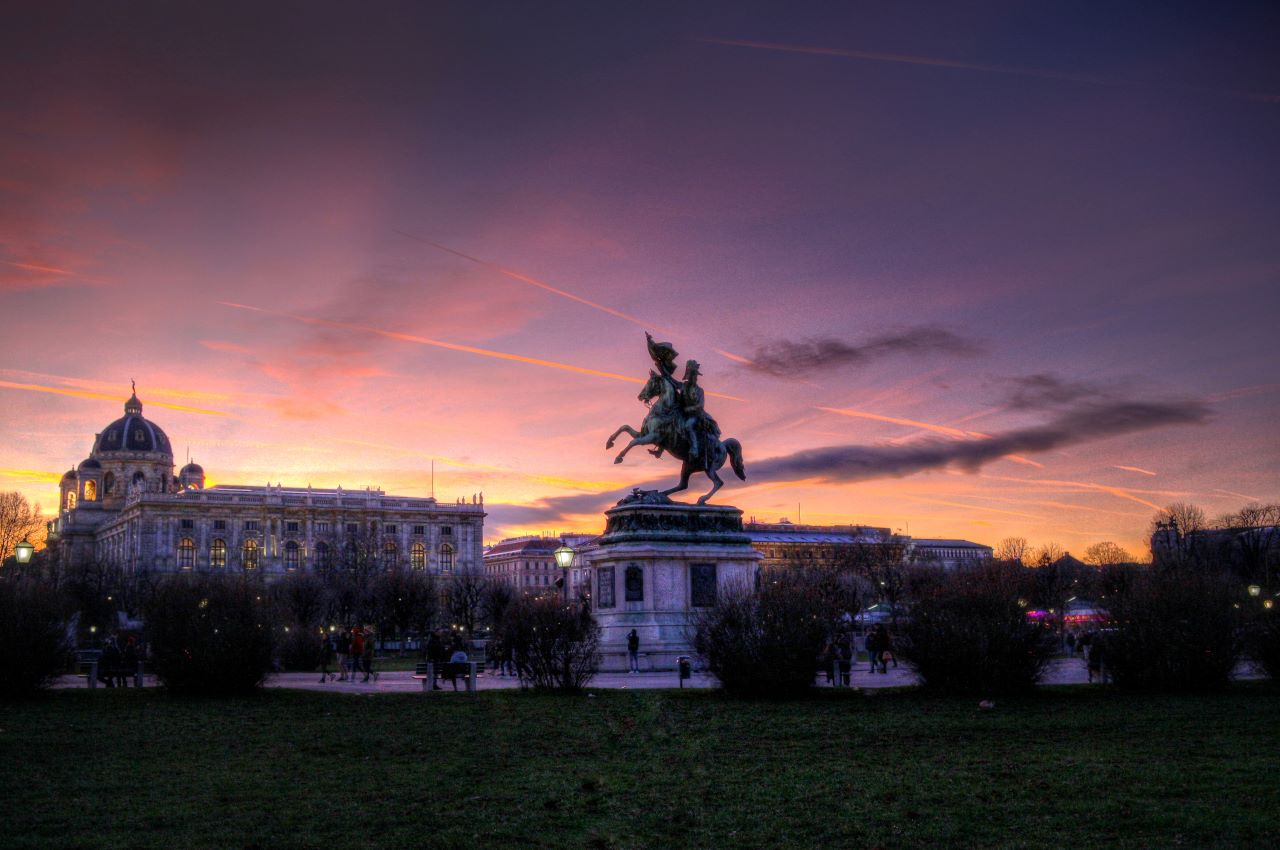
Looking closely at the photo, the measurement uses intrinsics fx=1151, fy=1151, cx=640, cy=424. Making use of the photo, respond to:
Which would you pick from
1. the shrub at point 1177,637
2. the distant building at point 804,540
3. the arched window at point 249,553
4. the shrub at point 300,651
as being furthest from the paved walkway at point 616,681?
the arched window at point 249,553

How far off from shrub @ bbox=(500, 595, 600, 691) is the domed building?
307 feet

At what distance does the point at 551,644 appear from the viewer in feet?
80.7

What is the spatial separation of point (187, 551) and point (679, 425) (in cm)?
11408

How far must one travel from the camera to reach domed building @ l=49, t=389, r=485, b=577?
133 m

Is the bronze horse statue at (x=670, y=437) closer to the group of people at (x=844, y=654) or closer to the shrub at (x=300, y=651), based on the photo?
the group of people at (x=844, y=654)

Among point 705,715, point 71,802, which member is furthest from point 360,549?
point 71,802

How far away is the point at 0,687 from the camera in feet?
74.3

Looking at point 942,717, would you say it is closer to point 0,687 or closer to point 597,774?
point 597,774

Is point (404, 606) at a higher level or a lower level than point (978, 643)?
higher

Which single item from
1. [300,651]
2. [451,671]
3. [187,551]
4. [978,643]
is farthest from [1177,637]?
[187,551]

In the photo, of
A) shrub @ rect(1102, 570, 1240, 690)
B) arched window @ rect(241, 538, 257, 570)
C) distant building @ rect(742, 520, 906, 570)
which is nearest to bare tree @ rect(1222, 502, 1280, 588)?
distant building @ rect(742, 520, 906, 570)

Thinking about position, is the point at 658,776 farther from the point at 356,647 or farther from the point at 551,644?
the point at 356,647

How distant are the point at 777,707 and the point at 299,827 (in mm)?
11881

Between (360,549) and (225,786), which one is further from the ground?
(360,549)
